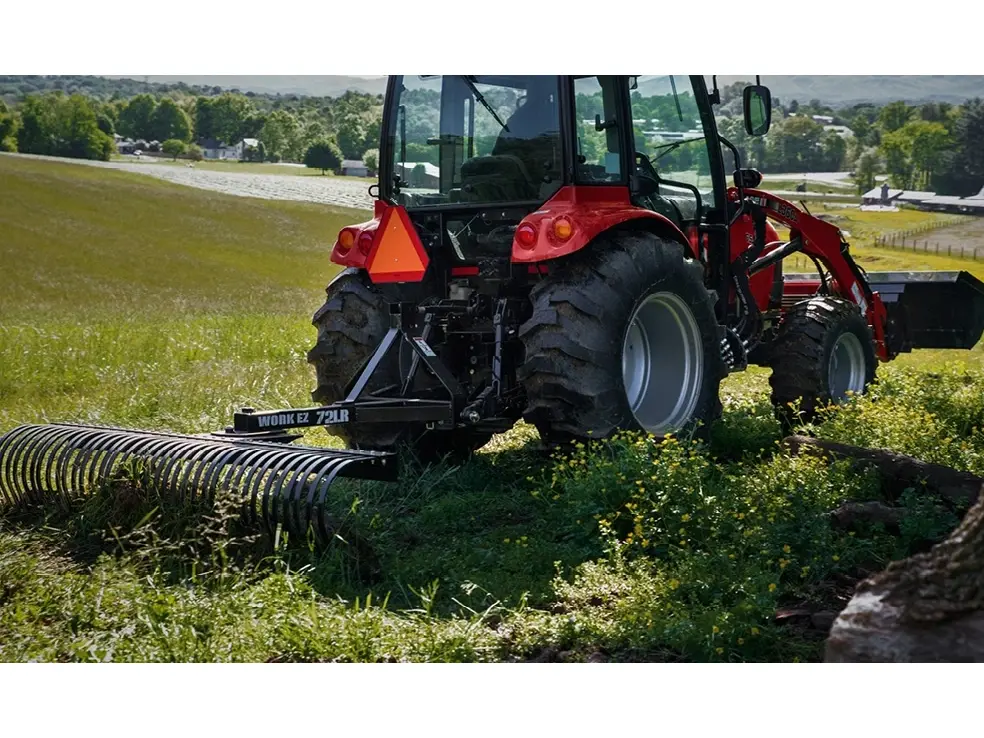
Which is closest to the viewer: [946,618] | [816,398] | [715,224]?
[946,618]

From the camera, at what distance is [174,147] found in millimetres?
15234

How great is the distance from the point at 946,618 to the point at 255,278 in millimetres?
16645

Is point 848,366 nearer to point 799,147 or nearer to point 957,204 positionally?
point 957,204

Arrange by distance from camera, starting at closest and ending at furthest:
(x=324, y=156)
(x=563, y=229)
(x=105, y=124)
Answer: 1. (x=563, y=229)
2. (x=105, y=124)
3. (x=324, y=156)

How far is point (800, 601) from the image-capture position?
450 cm

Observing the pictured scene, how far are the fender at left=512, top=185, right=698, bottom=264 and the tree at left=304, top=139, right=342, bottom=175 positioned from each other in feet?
30.8

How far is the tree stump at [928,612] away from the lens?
10.3 ft

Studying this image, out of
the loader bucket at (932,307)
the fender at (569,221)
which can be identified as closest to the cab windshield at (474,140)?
the fender at (569,221)

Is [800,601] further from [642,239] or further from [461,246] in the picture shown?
[461,246]

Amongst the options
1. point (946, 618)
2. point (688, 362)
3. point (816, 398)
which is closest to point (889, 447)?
point (688, 362)

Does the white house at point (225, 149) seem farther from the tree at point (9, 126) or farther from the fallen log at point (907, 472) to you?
the fallen log at point (907, 472)

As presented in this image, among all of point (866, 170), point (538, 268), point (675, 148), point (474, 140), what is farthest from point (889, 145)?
point (538, 268)

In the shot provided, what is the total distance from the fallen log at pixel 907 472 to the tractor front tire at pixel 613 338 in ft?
2.66

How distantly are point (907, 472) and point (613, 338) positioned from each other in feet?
5.29
